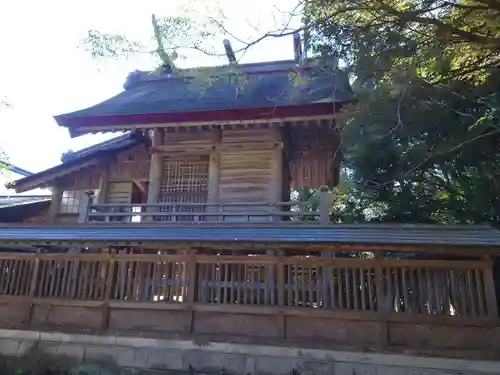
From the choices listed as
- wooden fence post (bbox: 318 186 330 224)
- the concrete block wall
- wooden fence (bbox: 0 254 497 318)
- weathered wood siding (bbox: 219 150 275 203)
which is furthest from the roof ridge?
the concrete block wall

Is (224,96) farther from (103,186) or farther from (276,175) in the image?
(103,186)

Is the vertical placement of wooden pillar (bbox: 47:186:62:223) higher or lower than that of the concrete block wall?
higher

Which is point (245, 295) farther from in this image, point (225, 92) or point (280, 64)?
point (280, 64)

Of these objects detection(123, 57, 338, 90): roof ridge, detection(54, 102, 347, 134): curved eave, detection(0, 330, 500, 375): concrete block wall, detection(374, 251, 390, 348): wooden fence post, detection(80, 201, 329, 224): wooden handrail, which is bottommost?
detection(0, 330, 500, 375): concrete block wall

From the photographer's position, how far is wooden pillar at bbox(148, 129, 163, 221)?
10.1 m

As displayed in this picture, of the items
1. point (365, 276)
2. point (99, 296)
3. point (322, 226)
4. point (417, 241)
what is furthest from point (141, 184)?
point (417, 241)

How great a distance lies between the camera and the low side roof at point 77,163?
444 inches

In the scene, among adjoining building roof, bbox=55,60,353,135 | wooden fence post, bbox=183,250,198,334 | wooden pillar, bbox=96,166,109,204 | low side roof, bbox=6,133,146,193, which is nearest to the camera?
wooden fence post, bbox=183,250,198,334

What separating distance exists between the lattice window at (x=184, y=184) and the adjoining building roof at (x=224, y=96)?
4.45ft

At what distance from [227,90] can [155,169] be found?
299cm

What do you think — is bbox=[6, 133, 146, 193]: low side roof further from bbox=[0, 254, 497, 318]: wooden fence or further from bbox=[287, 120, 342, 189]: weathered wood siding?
bbox=[287, 120, 342, 189]: weathered wood siding

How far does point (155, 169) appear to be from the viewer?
1032 cm

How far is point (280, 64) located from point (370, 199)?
490 cm

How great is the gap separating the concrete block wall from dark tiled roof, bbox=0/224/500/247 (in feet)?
6.02
